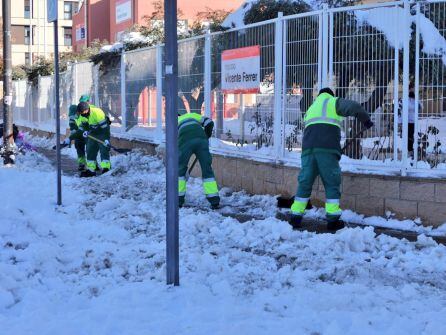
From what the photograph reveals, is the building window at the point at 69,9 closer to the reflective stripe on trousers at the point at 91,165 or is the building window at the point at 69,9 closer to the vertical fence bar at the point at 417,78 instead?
the reflective stripe on trousers at the point at 91,165

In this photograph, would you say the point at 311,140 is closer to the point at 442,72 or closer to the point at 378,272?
the point at 442,72

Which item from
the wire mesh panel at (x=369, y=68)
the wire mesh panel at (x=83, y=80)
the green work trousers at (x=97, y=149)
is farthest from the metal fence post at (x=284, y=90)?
the wire mesh panel at (x=83, y=80)

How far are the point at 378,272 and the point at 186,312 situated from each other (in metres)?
1.95

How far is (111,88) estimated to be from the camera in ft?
53.4

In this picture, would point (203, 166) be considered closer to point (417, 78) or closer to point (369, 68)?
point (369, 68)

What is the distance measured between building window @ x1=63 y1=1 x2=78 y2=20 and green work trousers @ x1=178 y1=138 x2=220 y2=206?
59.1 metres

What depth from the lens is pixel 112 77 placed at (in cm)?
1622

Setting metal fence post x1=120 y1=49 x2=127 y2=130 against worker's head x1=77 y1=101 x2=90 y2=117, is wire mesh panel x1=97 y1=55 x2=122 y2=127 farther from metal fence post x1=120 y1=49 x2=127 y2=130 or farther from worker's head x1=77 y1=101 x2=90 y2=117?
worker's head x1=77 y1=101 x2=90 y2=117

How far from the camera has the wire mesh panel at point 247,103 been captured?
9.21 meters

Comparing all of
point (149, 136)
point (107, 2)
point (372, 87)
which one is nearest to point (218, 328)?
point (372, 87)

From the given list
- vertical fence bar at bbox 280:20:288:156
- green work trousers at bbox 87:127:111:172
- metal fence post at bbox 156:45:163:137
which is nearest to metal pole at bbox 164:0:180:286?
vertical fence bar at bbox 280:20:288:156

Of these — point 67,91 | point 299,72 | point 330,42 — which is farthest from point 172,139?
point 67,91

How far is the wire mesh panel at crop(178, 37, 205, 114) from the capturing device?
36.7ft

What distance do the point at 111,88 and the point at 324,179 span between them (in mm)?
10212
